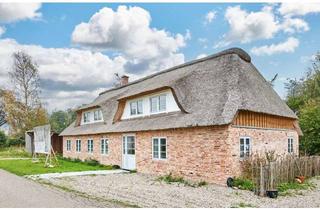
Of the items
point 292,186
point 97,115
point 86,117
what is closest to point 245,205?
point 292,186

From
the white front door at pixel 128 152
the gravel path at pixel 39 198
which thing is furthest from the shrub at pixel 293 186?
the white front door at pixel 128 152

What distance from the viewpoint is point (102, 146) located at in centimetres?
2548

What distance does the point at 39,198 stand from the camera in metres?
11.6

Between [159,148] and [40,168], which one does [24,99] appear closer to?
[40,168]

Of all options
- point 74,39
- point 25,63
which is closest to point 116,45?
point 74,39

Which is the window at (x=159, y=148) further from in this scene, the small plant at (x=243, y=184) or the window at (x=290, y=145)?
→ the window at (x=290, y=145)

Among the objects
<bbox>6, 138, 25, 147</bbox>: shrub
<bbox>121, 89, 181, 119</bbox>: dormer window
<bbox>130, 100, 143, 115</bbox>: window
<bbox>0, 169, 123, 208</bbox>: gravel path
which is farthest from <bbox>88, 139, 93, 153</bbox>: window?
<bbox>6, 138, 25, 147</bbox>: shrub

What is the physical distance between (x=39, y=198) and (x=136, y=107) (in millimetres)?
11565

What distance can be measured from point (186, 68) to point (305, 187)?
1036cm

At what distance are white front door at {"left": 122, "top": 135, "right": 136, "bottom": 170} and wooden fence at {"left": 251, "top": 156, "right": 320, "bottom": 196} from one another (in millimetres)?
8984

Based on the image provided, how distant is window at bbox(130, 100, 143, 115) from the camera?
22045 millimetres

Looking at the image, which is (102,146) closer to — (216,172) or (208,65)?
(208,65)

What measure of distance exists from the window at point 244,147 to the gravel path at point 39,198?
727cm

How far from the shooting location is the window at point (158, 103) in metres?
19.8
